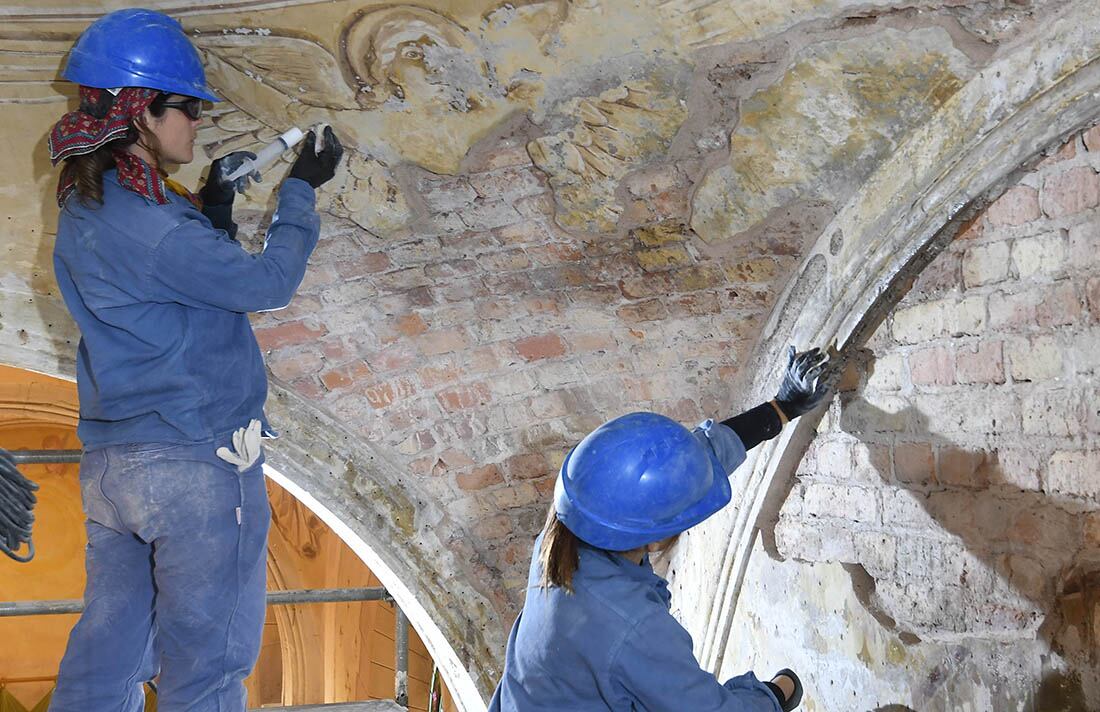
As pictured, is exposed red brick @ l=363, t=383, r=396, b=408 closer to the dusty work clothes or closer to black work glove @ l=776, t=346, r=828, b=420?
black work glove @ l=776, t=346, r=828, b=420

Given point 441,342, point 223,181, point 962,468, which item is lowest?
point 962,468

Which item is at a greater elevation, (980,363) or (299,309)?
(299,309)

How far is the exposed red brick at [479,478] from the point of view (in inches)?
133

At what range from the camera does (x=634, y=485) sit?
1851 mm

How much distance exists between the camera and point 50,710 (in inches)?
78.1

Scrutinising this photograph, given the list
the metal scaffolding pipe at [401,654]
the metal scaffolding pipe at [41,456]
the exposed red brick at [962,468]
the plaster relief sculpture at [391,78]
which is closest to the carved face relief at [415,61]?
the plaster relief sculpture at [391,78]

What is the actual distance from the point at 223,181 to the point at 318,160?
0.73ft

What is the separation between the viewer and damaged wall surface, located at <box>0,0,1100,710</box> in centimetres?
216

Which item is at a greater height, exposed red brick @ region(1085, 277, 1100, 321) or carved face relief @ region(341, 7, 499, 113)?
carved face relief @ region(341, 7, 499, 113)

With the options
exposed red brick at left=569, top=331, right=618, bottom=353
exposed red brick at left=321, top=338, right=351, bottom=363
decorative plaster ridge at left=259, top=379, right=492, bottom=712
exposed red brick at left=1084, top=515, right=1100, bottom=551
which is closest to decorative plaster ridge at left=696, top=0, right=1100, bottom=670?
exposed red brick at left=1084, top=515, right=1100, bottom=551

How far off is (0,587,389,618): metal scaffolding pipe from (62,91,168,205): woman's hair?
7.63ft

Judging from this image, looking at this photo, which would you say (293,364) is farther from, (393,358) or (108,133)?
(108,133)

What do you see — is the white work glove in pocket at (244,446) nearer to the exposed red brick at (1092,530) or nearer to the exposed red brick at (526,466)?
the exposed red brick at (526,466)

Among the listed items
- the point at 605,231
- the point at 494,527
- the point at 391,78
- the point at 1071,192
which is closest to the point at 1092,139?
the point at 1071,192
